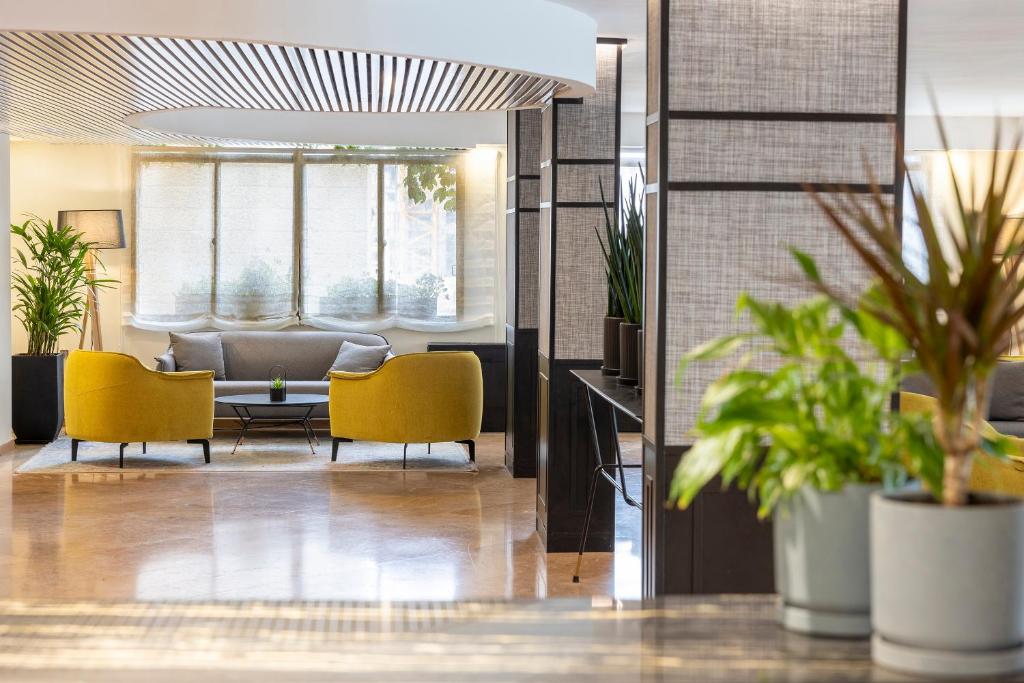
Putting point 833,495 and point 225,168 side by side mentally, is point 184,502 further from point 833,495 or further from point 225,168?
point 833,495

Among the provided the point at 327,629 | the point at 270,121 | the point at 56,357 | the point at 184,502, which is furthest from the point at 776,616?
the point at 56,357

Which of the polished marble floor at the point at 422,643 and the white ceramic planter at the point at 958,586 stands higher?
the white ceramic planter at the point at 958,586

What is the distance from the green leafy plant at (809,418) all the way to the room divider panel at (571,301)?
436cm

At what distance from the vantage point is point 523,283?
8.06m

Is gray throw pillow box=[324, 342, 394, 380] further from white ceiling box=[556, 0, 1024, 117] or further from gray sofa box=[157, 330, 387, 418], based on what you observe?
white ceiling box=[556, 0, 1024, 117]

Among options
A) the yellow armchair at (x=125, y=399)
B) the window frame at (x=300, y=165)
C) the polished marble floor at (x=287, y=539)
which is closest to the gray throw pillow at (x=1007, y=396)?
the polished marble floor at (x=287, y=539)

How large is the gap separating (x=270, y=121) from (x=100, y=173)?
8.78ft

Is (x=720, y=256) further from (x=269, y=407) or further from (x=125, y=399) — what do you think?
(x=269, y=407)

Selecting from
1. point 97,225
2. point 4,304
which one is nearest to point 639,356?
point 4,304

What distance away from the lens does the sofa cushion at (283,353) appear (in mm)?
10641

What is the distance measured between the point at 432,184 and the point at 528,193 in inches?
134

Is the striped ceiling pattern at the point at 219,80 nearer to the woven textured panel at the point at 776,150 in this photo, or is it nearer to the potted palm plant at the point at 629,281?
the potted palm plant at the point at 629,281

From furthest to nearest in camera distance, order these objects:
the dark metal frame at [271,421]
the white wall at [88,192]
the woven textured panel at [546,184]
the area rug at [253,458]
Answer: the white wall at [88,192] < the dark metal frame at [271,421] < the area rug at [253,458] < the woven textured panel at [546,184]

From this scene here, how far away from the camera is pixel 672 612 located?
1.79 m
